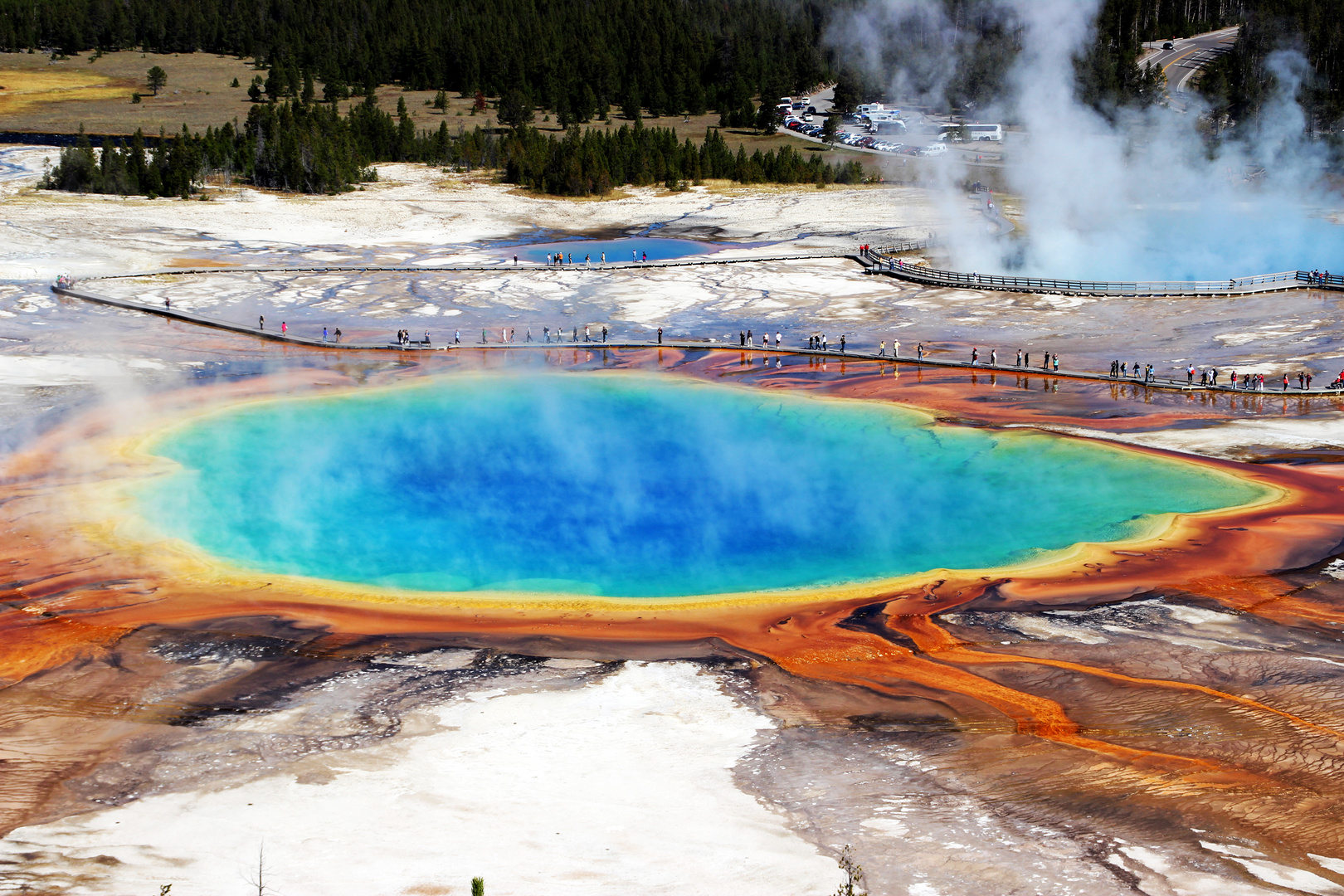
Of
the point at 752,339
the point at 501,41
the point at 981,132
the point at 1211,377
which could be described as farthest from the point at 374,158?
the point at 1211,377

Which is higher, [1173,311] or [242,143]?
[242,143]

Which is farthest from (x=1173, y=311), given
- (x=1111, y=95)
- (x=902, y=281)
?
(x=1111, y=95)

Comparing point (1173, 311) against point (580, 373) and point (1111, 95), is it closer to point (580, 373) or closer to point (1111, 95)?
point (580, 373)

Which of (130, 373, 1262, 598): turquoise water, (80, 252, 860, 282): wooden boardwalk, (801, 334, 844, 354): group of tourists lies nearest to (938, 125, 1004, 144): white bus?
(80, 252, 860, 282): wooden boardwalk

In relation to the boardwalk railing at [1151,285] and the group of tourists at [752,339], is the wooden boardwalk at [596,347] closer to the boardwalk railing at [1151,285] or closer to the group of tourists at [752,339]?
the group of tourists at [752,339]

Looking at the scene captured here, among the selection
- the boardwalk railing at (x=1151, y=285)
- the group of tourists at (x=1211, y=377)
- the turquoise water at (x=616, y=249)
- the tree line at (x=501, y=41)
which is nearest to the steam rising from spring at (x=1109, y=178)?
the boardwalk railing at (x=1151, y=285)

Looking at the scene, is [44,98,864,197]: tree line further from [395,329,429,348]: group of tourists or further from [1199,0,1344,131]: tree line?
[395,329,429,348]: group of tourists
